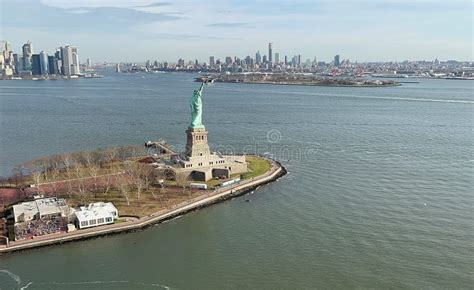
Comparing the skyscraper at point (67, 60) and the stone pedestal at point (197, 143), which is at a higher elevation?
the skyscraper at point (67, 60)

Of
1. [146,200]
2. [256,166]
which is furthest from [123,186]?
[256,166]

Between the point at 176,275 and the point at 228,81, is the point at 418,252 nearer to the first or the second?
the point at 176,275

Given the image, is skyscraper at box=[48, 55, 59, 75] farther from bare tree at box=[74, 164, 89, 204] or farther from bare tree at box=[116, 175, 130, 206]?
bare tree at box=[116, 175, 130, 206]

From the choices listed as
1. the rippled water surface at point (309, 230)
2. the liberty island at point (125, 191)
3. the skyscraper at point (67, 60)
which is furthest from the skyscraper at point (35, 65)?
the liberty island at point (125, 191)

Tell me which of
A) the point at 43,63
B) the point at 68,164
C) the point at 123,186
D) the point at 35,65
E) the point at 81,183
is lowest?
the point at 81,183

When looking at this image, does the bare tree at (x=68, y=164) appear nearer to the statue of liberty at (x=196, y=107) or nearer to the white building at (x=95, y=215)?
the white building at (x=95, y=215)

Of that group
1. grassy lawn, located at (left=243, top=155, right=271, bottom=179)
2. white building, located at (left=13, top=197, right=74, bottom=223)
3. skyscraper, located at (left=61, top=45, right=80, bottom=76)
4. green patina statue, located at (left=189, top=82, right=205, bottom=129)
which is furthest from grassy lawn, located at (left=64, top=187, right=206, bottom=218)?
skyscraper, located at (left=61, top=45, right=80, bottom=76)

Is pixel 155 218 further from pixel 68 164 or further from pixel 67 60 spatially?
pixel 67 60
